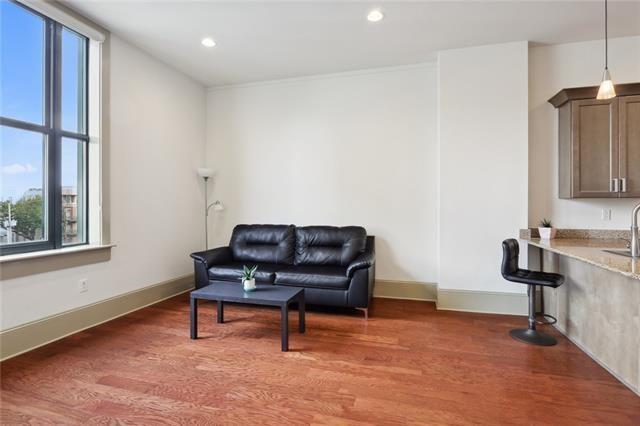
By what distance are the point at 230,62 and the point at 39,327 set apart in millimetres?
3496

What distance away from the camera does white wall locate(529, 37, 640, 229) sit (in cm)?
332

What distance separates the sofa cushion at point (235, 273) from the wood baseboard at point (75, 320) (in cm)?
78

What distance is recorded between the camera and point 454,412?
5.93ft

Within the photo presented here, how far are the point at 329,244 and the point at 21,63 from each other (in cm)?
353

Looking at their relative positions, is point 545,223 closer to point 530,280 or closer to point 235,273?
point 530,280

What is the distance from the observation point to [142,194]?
366 centimetres

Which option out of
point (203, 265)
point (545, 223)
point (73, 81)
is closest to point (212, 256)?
point (203, 265)

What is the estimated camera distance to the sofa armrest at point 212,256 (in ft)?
12.3

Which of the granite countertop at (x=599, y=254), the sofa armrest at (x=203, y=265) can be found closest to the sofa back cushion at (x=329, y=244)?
the sofa armrest at (x=203, y=265)

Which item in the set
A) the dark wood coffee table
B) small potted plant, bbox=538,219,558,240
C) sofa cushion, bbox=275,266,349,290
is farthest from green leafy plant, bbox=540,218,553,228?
the dark wood coffee table

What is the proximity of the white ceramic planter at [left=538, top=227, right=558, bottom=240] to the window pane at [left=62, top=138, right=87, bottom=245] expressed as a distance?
4918mm

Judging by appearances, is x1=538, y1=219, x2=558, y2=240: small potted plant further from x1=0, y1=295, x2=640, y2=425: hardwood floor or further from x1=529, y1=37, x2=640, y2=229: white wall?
x1=0, y1=295, x2=640, y2=425: hardwood floor

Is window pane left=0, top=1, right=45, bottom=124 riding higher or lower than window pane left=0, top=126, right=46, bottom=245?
higher

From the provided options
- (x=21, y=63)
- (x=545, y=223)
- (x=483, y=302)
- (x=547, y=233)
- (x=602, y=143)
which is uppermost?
(x=21, y=63)
